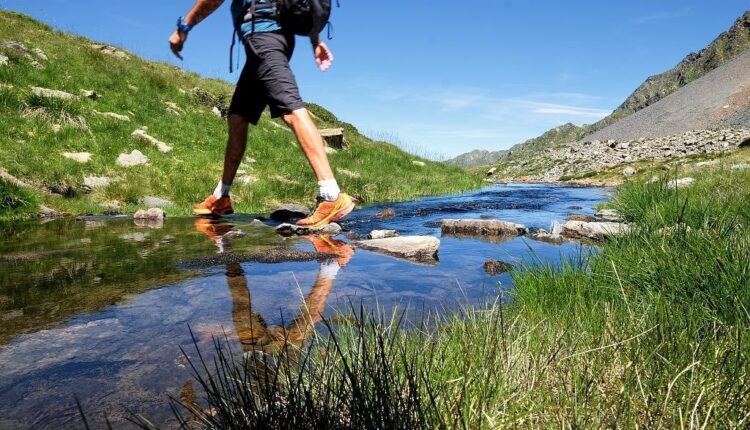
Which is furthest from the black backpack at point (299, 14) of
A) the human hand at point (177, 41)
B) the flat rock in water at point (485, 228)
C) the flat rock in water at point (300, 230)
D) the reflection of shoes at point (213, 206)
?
the flat rock in water at point (485, 228)

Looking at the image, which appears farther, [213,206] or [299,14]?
[213,206]

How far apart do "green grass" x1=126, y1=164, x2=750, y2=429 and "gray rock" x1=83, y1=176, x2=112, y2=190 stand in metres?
8.36

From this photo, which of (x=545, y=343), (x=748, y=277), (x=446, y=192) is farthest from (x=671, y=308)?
(x=446, y=192)

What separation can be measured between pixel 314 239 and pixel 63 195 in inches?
220

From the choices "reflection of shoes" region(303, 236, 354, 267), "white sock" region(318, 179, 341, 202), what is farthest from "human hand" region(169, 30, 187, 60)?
"reflection of shoes" region(303, 236, 354, 267)

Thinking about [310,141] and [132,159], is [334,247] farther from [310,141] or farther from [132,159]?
[132,159]

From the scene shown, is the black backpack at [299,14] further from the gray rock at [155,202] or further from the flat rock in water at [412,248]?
the gray rock at [155,202]

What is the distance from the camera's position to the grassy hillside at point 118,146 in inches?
329

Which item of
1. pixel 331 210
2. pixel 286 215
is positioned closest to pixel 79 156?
pixel 286 215

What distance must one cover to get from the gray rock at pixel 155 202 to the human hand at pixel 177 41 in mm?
4055

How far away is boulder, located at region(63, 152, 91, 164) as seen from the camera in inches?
364

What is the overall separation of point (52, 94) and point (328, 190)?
31.9 feet

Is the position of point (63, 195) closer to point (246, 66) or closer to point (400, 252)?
point (246, 66)

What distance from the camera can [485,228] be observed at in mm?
6090
